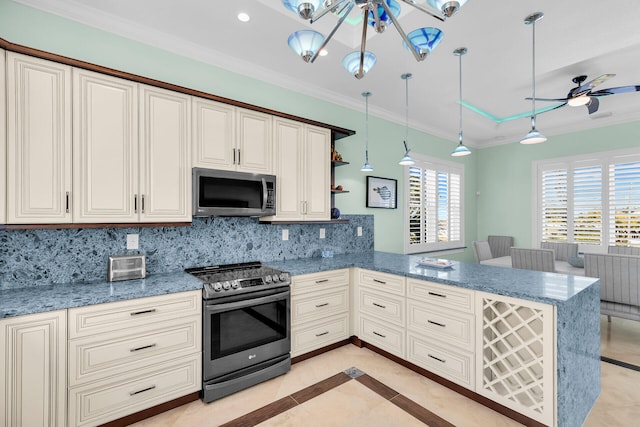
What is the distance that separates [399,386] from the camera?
2.37 meters

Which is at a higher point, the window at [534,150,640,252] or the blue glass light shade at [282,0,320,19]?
the blue glass light shade at [282,0,320,19]

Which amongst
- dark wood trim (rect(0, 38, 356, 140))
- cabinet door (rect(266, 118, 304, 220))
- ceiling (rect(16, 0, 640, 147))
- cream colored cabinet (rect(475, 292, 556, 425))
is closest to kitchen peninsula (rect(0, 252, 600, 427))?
cream colored cabinet (rect(475, 292, 556, 425))

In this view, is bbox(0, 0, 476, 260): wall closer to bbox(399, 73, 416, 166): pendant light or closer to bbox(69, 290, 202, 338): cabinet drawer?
bbox(399, 73, 416, 166): pendant light

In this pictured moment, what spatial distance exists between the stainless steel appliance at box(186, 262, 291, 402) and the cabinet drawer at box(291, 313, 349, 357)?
0.14 m

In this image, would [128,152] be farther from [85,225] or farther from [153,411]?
[153,411]

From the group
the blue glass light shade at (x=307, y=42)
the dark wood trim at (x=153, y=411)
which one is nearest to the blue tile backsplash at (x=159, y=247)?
the dark wood trim at (x=153, y=411)

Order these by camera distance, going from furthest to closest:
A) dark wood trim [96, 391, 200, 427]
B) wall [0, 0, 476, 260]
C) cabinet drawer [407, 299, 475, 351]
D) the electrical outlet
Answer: the electrical outlet < cabinet drawer [407, 299, 475, 351] < wall [0, 0, 476, 260] < dark wood trim [96, 391, 200, 427]

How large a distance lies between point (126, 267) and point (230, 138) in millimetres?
1303

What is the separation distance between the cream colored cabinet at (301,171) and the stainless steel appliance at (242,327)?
723 mm

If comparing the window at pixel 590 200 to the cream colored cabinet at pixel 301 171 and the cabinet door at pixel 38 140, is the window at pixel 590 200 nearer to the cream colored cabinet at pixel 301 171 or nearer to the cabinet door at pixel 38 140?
the cream colored cabinet at pixel 301 171

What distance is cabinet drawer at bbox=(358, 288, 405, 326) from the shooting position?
2654 mm

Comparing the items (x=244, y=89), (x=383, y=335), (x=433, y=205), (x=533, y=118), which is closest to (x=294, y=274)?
(x=383, y=335)

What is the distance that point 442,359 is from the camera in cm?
234

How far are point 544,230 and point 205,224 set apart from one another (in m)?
5.62
